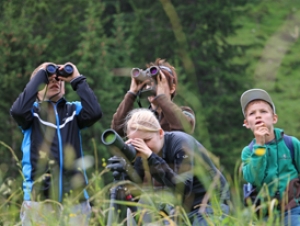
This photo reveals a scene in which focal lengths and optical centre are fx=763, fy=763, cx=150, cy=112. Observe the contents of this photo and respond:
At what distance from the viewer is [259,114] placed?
497 centimetres

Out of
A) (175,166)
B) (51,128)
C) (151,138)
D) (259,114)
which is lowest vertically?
(175,166)

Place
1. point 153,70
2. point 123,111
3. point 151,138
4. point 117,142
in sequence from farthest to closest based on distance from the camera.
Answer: point 123,111, point 153,70, point 151,138, point 117,142

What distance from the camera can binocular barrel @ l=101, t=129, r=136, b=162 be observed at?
402cm

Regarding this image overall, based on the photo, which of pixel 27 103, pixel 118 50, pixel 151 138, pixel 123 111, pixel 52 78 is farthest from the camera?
pixel 118 50

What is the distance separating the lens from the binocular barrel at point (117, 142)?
4.02 m

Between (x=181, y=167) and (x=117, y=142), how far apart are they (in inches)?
24.9

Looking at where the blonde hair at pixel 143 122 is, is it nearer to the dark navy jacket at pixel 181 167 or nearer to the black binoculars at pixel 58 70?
the dark navy jacket at pixel 181 167

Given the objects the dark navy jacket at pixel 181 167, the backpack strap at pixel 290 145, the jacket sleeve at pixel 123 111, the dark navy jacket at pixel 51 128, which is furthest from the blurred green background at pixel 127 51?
the backpack strap at pixel 290 145

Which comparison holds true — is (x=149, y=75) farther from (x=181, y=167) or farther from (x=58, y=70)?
(x=181, y=167)

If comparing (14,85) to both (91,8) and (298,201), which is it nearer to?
(91,8)

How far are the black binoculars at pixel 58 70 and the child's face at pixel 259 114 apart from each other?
Result: 147cm

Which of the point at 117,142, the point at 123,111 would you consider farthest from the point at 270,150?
the point at 123,111

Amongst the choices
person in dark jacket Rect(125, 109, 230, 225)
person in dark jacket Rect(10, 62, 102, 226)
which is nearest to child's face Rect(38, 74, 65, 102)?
person in dark jacket Rect(10, 62, 102, 226)

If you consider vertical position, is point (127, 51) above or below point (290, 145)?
above
